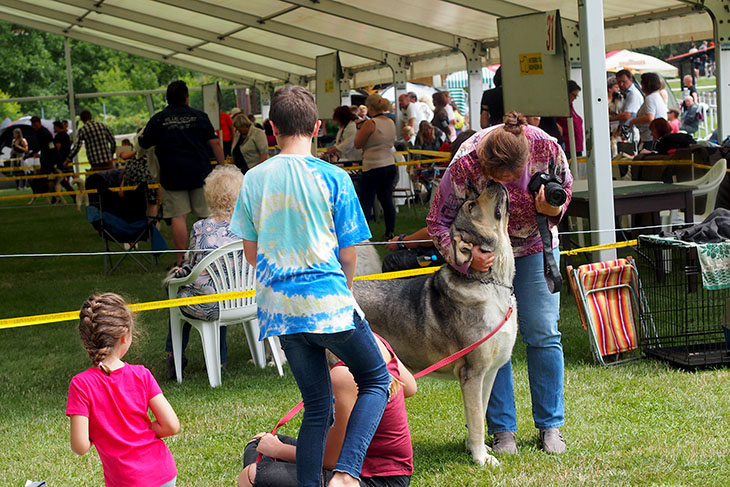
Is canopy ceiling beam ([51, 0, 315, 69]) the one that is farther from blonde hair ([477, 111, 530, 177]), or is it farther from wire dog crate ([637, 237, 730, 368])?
blonde hair ([477, 111, 530, 177])

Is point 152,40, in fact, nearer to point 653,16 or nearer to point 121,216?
point 121,216

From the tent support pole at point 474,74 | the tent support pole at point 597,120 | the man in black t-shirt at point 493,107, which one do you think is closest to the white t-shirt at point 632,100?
the tent support pole at point 474,74

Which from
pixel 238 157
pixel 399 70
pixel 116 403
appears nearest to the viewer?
pixel 116 403

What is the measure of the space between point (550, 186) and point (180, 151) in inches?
231

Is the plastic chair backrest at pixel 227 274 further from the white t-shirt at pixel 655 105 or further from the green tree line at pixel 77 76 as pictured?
the green tree line at pixel 77 76

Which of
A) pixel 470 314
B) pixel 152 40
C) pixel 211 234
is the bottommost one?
pixel 470 314

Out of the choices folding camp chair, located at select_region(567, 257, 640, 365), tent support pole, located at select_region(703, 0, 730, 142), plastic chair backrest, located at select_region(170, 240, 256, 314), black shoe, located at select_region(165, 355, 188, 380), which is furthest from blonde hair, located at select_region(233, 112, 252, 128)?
folding camp chair, located at select_region(567, 257, 640, 365)

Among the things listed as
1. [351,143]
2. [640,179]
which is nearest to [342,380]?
[640,179]

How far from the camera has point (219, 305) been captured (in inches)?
213

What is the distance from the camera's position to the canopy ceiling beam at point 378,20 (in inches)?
540

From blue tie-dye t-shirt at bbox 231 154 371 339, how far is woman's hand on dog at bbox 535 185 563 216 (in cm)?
107

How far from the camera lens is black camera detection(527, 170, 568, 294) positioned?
11.6 feet

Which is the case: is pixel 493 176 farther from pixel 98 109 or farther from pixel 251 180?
pixel 98 109

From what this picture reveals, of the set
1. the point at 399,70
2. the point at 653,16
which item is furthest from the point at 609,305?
the point at 399,70
